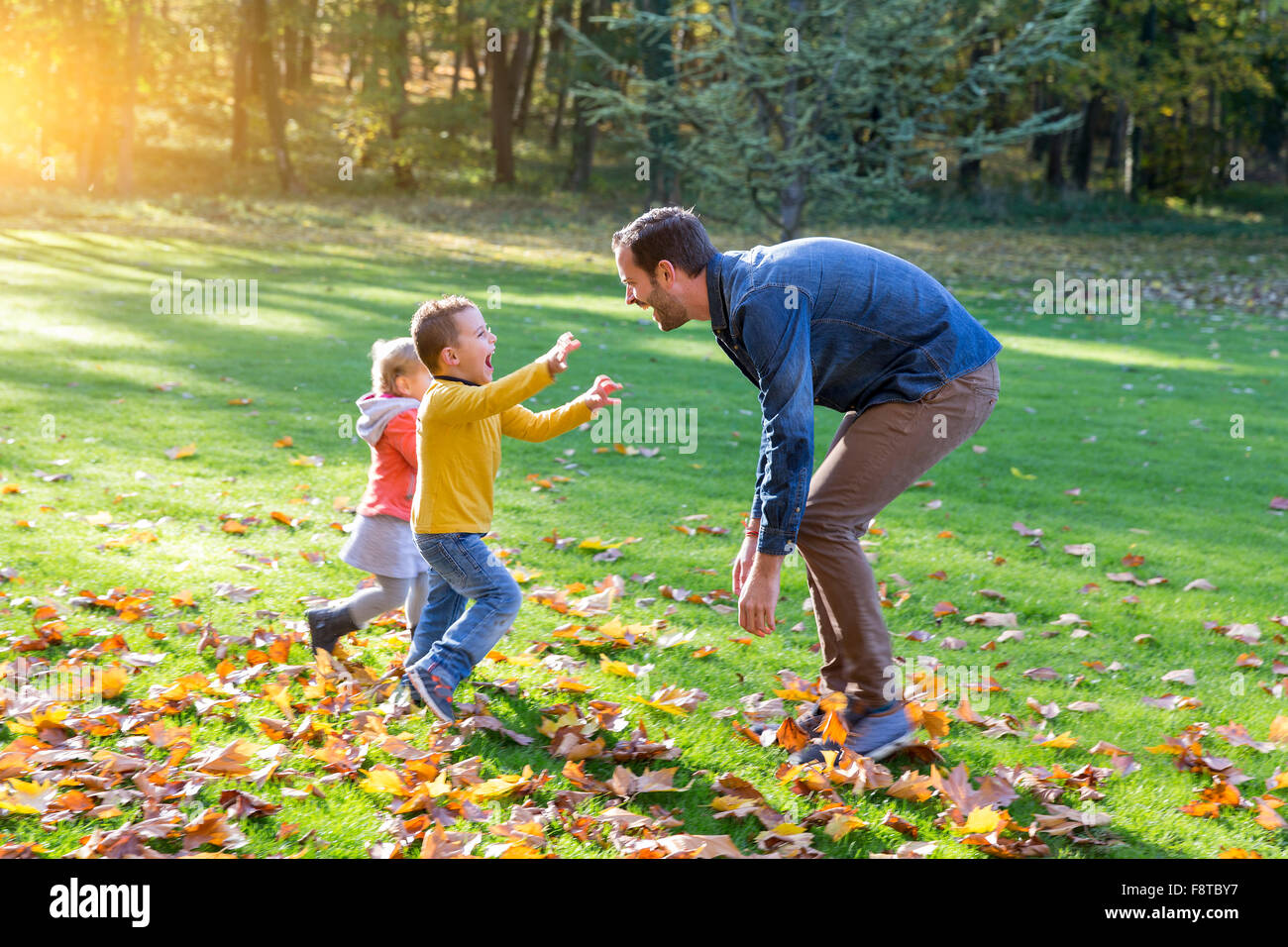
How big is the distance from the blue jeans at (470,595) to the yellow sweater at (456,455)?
63 mm

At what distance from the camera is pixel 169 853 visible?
3.08 meters

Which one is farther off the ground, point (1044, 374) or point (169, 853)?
point (1044, 374)

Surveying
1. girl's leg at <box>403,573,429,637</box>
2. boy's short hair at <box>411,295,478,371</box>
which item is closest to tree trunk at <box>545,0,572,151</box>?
girl's leg at <box>403,573,429,637</box>

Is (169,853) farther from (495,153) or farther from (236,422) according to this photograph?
(495,153)

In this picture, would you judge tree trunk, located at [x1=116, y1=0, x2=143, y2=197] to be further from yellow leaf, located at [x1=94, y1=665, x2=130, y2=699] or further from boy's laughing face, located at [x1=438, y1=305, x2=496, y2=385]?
boy's laughing face, located at [x1=438, y1=305, x2=496, y2=385]

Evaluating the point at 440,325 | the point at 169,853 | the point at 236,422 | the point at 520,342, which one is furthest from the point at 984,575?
the point at 520,342

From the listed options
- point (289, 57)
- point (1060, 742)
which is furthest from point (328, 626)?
point (289, 57)

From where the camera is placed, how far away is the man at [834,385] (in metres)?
3.27

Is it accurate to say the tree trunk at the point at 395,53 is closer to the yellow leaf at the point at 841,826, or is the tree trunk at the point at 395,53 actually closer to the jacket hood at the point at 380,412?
the jacket hood at the point at 380,412

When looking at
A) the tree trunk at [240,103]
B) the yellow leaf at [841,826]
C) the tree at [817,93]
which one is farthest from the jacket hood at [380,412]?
the tree trunk at [240,103]

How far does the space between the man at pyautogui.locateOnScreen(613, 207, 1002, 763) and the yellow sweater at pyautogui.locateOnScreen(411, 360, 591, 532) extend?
711mm

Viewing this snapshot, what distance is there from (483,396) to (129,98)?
29.9 m

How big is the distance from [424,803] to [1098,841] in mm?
2111

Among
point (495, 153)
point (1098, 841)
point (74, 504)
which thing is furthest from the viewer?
point (495, 153)
